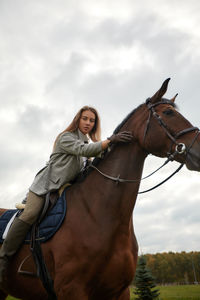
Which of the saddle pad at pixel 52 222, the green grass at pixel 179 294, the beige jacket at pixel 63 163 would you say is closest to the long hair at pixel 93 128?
the beige jacket at pixel 63 163

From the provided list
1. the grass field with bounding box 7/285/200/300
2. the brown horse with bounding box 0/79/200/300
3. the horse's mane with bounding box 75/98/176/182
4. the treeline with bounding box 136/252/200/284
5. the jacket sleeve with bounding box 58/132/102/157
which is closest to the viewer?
the brown horse with bounding box 0/79/200/300

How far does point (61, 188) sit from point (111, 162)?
3.14ft

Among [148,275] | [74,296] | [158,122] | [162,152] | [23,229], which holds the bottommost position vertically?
[148,275]

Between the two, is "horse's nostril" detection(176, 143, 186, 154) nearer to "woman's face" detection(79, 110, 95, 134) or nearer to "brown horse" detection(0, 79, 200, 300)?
"brown horse" detection(0, 79, 200, 300)

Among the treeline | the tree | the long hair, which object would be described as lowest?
the treeline

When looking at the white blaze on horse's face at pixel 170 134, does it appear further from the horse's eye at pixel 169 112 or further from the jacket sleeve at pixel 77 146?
the jacket sleeve at pixel 77 146

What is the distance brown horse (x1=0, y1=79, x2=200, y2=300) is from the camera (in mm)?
3703

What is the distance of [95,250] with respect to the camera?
3730 millimetres

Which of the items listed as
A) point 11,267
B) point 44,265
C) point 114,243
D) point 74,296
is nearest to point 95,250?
point 114,243

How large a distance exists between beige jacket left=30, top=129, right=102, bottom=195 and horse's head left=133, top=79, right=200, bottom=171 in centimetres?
79

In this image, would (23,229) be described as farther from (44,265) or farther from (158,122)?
(158,122)

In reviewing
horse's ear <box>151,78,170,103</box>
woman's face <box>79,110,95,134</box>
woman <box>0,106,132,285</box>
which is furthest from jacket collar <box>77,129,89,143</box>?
horse's ear <box>151,78,170,103</box>

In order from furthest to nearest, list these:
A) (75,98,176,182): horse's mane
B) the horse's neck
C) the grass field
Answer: the grass field < (75,98,176,182): horse's mane < the horse's neck

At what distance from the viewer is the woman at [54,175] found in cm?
428
